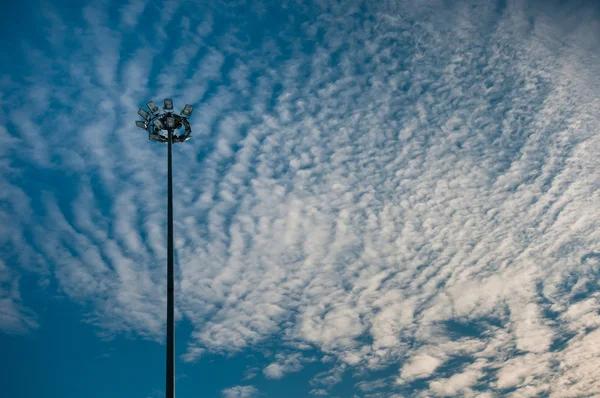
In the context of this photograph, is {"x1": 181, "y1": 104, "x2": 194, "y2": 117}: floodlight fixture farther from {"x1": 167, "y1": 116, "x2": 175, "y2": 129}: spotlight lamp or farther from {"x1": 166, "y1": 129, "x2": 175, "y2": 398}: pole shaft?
{"x1": 166, "y1": 129, "x2": 175, "y2": 398}: pole shaft

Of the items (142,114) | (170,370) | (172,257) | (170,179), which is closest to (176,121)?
(142,114)

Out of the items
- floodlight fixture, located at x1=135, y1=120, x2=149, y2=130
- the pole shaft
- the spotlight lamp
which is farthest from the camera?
floodlight fixture, located at x1=135, y1=120, x2=149, y2=130

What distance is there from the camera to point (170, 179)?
15172 millimetres

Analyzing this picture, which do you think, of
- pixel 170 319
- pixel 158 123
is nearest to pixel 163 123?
pixel 158 123

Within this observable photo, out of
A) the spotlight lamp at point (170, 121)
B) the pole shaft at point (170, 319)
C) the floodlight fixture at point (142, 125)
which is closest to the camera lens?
the pole shaft at point (170, 319)

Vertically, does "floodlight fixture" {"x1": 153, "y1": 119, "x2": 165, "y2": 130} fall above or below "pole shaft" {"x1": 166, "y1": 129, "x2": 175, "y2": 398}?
above

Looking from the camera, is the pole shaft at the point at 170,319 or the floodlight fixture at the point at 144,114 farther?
the floodlight fixture at the point at 144,114

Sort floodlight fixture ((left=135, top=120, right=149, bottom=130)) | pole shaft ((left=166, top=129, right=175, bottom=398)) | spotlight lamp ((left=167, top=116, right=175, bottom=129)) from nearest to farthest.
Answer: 1. pole shaft ((left=166, top=129, right=175, bottom=398))
2. spotlight lamp ((left=167, top=116, right=175, bottom=129))
3. floodlight fixture ((left=135, top=120, right=149, bottom=130))

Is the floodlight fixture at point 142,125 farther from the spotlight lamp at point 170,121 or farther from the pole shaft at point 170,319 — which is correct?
the pole shaft at point 170,319

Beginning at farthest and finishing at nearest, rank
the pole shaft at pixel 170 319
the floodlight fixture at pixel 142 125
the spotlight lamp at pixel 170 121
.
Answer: the floodlight fixture at pixel 142 125 → the spotlight lamp at pixel 170 121 → the pole shaft at pixel 170 319

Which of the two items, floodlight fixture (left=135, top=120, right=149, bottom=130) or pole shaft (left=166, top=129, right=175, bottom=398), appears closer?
pole shaft (left=166, top=129, right=175, bottom=398)

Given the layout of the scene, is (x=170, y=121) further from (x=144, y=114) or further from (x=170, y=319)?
(x=170, y=319)

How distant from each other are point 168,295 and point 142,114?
6903mm

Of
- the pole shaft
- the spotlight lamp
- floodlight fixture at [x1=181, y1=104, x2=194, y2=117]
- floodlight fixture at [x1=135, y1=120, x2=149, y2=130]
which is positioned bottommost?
the pole shaft
